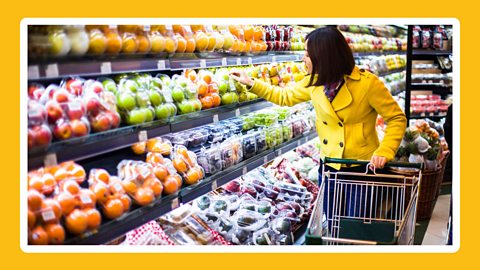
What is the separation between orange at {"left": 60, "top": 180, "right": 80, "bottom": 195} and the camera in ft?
8.68

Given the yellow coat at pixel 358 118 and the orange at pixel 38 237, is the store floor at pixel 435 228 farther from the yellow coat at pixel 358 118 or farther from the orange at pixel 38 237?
the orange at pixel 38 237

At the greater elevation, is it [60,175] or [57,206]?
[60,175]

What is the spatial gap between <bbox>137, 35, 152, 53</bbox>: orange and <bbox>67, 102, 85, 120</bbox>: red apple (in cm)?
52

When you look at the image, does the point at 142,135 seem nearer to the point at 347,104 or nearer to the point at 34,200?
the point at 34,200

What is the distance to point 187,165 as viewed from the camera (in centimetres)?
346

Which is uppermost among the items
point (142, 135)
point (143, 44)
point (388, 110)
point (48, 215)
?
point (143, 44)

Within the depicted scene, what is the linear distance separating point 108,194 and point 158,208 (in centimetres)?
34

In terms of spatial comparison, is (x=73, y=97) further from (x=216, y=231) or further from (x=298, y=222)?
(x=298, y=222)

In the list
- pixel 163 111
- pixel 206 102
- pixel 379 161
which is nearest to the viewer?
pixel 163 111

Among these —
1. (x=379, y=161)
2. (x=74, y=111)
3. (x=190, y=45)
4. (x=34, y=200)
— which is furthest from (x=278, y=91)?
(x=34, y=200)

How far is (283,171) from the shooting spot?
15.9 ft

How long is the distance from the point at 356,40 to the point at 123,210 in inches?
178

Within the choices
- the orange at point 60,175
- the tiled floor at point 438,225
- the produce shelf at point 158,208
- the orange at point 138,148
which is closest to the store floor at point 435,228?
the tiled floor at point 438,225

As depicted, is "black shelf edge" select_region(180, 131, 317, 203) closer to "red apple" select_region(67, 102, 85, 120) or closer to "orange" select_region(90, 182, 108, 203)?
"orange" select_region(90, 182, 108, 203)
